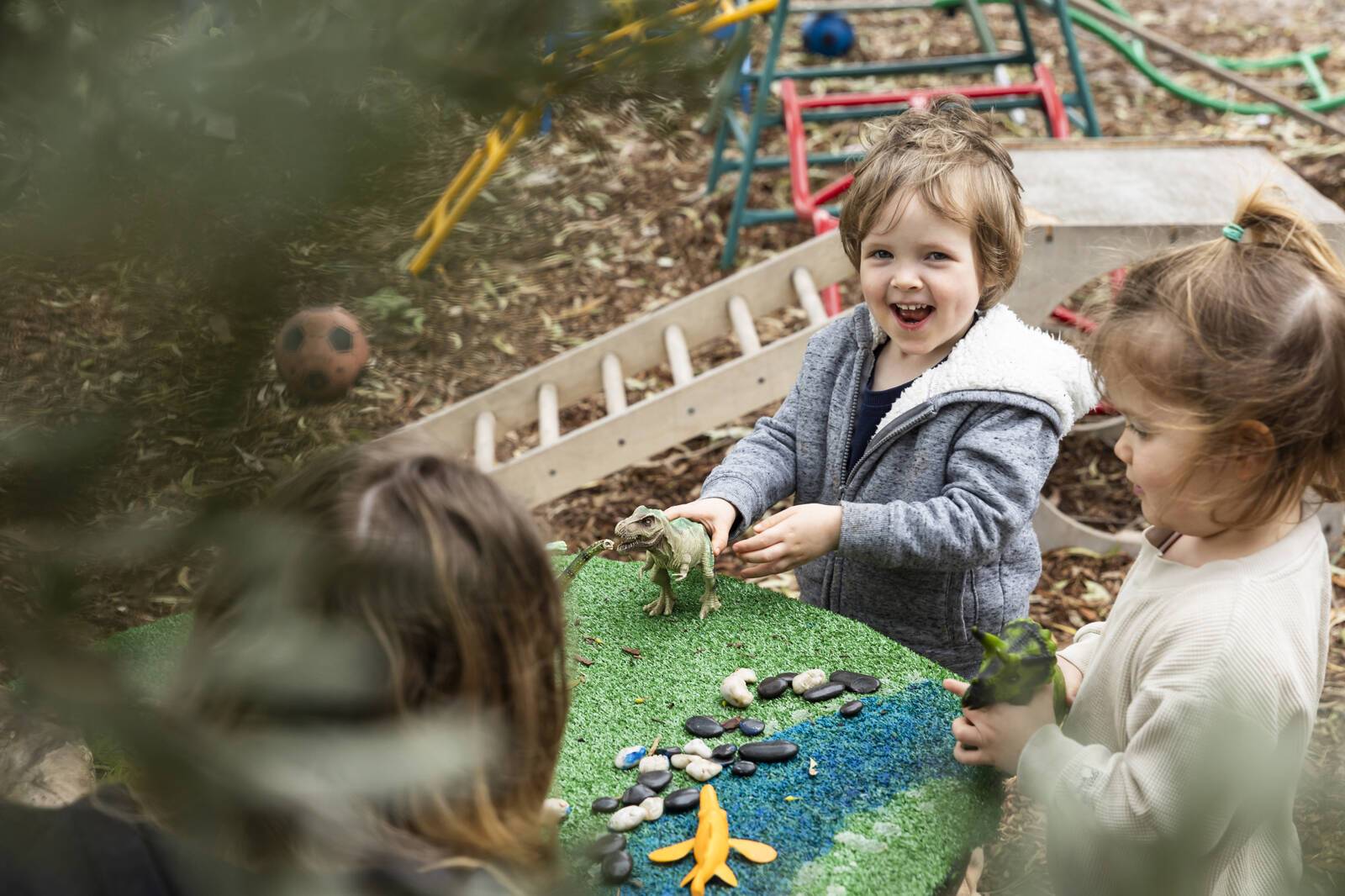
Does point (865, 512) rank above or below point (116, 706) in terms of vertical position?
below

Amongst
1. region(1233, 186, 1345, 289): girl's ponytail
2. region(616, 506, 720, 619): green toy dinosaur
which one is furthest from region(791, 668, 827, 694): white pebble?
region(1233, 186, 1345, 289): girl's ponytail

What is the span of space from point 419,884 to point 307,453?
0.23 metres

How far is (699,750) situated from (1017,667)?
1.58 feet

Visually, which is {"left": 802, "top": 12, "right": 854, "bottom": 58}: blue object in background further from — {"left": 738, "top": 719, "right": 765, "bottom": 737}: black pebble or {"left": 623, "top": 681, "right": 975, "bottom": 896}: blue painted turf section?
{"left": 738, "top": 719, "right": 765, "bottom": 737}: black pebble

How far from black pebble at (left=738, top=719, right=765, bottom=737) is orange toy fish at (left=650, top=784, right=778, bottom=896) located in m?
0.21

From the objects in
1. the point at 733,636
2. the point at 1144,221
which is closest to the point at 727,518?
the point at 733,636

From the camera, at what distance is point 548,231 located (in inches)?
23.2

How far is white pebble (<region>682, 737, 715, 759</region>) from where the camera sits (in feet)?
5.56

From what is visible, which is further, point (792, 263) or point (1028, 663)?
point (792, 263)

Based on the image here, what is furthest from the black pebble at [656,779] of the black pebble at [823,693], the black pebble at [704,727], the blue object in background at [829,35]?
the blue object in background at [829,35]

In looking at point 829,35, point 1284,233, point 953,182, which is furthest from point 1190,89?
point 1284,233

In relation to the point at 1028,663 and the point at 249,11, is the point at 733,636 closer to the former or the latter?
the point at 1028,663

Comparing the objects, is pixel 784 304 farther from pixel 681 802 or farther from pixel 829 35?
pixel 829 35

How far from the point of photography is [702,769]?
165 centimetres
